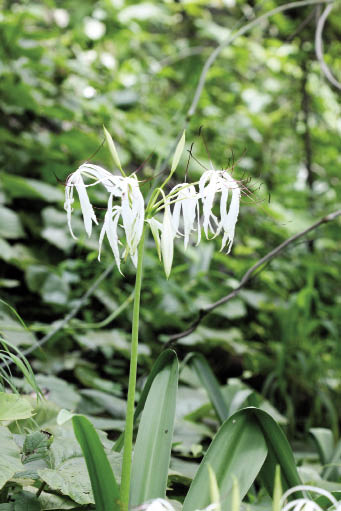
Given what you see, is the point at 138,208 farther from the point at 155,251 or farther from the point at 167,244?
the point at 155,251

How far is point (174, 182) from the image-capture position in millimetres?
3088

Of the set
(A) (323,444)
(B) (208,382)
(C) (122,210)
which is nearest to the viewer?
(C) (122,210)

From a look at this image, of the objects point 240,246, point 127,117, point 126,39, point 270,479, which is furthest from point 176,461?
point 126,39

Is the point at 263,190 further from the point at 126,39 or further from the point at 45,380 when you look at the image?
the point at 45,380

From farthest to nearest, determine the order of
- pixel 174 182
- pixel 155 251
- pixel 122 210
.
Answer: pixel 174 182
pixel 155 251
pixel 122 210

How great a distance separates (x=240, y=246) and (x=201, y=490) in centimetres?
233

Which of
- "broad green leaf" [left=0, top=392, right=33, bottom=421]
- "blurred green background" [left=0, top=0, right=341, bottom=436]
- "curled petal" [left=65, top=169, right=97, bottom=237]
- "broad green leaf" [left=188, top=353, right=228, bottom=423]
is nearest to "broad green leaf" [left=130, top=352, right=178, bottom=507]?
"broad green leaf" [left=0, top=392, right=33, bottom=421]

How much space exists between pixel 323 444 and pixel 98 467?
3.09ft

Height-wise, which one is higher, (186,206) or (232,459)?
(186,206)

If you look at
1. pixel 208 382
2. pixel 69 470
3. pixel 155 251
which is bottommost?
pixel 155 251

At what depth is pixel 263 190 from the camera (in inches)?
131

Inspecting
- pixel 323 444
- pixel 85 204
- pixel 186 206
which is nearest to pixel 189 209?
pixel 186 206

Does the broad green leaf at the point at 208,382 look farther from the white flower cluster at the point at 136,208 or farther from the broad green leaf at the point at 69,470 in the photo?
the white flower cluster at the point at 136,208

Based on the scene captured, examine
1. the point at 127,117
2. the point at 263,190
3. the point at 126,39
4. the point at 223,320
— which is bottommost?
the point at 223,320
